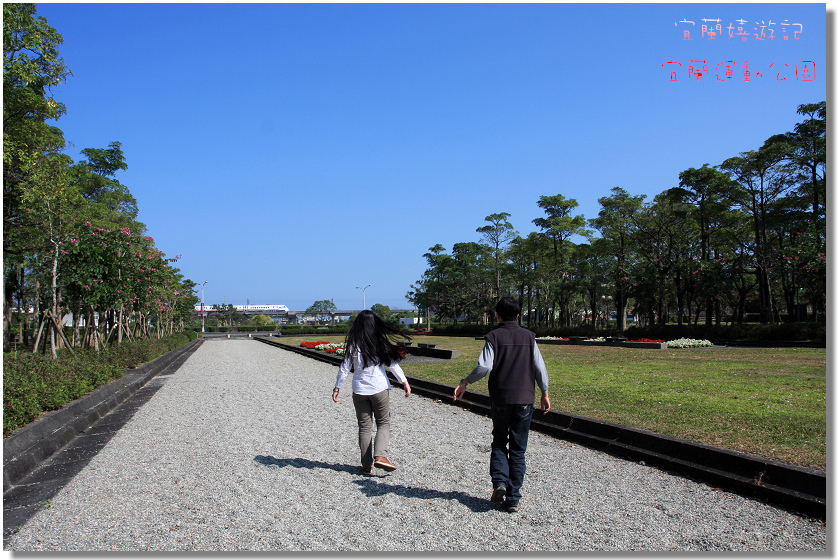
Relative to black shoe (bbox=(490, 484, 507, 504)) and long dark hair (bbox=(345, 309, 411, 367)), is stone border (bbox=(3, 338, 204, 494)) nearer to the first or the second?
long dark hair (bbox=(345, 309, 411, 367))

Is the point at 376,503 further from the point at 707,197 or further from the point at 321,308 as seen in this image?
the point at 321,308

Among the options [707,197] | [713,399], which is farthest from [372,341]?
[707,197]

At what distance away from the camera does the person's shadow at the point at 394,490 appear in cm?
419

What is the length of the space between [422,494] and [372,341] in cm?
140

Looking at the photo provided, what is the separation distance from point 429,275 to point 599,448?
57.3 metres

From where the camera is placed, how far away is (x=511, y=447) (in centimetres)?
415

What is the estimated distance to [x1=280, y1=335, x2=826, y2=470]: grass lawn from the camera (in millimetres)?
5285

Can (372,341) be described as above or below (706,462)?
above

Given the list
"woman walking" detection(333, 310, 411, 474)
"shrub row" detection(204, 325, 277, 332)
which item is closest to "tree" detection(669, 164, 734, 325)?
"woman walking" detection(333, 310, 411, 474)

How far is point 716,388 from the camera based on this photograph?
8828mm

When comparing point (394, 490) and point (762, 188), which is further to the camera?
point (762, 188)

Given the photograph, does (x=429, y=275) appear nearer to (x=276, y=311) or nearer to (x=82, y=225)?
(x=82, y=225)

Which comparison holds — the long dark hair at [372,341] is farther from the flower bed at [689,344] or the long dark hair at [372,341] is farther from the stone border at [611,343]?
the flower bed at [689,344]

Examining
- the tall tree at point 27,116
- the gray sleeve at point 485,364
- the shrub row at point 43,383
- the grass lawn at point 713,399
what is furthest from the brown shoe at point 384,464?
the tall tree at point 27,116
